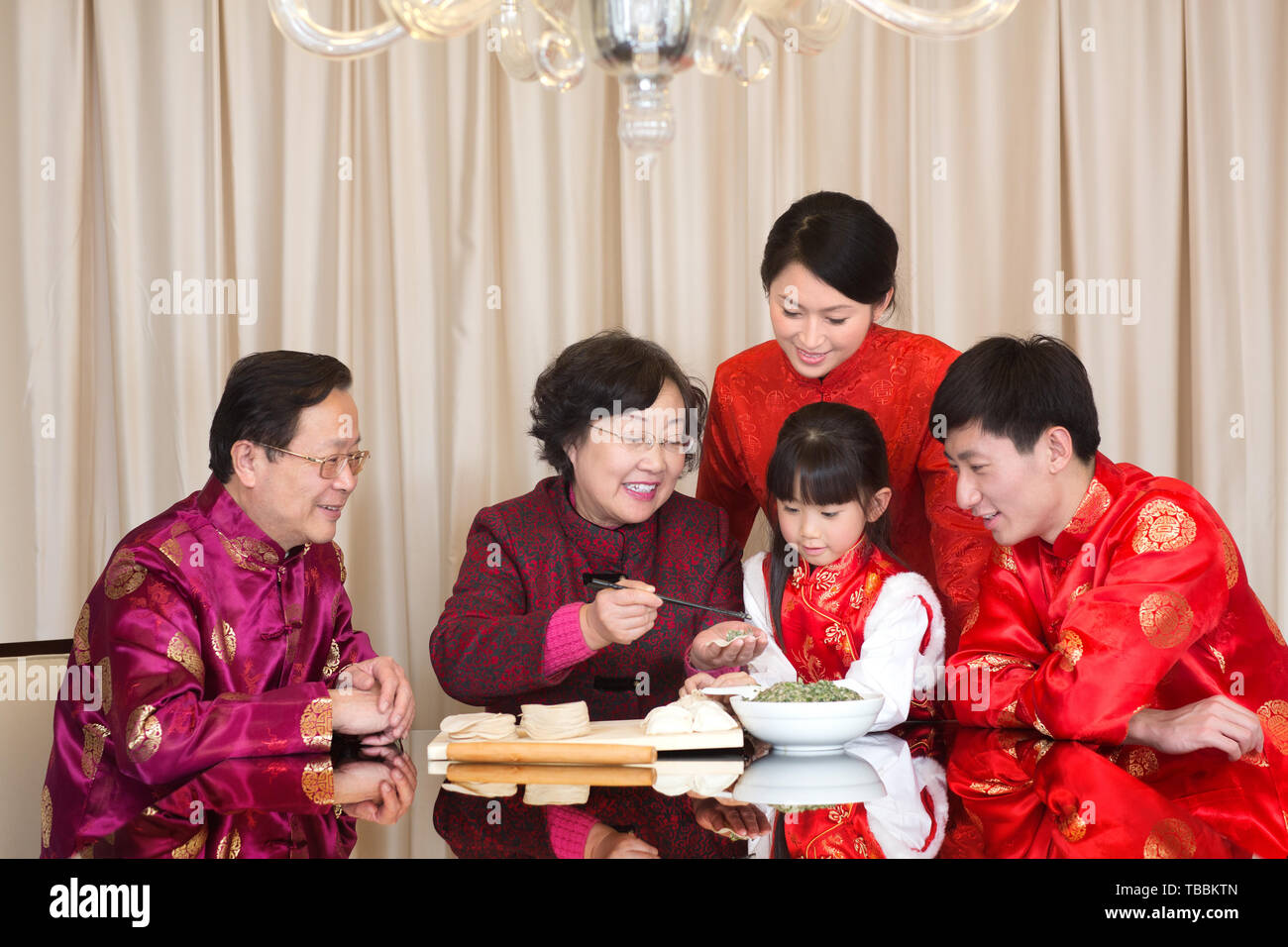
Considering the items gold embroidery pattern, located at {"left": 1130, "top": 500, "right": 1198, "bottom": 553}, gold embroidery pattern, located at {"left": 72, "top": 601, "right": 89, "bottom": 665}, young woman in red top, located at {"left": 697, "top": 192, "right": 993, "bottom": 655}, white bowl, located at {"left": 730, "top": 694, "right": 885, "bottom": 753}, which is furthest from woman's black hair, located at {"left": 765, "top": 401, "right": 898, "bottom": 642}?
gold embroidery pattern, located at {"left": 72, "top": 601, "right": 89, "bottom": 665}

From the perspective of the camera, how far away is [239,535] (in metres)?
1.97

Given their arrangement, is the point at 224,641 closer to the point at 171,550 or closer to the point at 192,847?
the point at 171,550

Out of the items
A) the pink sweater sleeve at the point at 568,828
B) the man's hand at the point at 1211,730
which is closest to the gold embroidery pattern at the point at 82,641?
the pink sweater sleeve at the point at 568,828

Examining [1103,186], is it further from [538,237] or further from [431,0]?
[431,0]

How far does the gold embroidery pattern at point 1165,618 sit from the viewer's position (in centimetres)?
180

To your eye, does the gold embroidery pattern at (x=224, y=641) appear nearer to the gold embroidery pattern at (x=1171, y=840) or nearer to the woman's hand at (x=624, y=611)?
the woman's hand at (x=624, y=611)

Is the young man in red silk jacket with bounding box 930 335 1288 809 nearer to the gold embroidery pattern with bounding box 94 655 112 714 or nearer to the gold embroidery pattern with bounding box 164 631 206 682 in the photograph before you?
the gold embroidery pattern with bounding box 164 631 206 682

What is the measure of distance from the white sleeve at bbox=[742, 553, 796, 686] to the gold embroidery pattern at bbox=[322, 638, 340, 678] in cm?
72

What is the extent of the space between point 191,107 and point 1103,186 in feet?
7.98

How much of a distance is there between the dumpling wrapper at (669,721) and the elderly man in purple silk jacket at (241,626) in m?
0.34

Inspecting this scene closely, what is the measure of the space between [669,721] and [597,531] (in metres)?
0.73

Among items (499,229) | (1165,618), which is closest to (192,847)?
(1165,618)
